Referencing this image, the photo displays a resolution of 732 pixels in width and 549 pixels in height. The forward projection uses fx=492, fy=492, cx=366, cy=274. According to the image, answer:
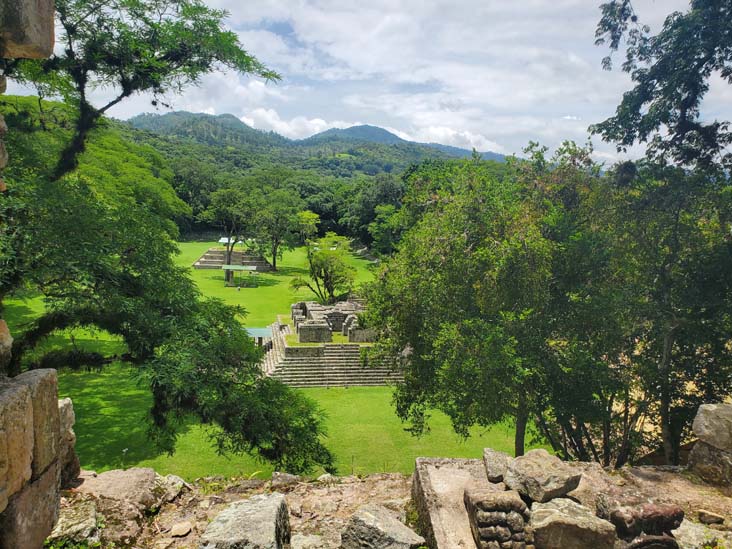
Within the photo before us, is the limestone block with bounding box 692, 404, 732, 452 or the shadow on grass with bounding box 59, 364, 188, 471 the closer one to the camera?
the limestone block with bounding box 692, 404, 732, 452

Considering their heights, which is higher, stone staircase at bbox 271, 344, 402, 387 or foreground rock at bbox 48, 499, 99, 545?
foreground rock at bbox 48, 499, 99, 545

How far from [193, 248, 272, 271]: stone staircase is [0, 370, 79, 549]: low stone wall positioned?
39.9 m

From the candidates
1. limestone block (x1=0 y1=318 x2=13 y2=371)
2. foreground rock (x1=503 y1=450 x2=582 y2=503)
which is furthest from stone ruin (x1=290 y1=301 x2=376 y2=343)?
limestone block (x1=0 y1=318 x2=13 y2=371)

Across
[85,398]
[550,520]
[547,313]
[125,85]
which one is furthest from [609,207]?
[85,398]

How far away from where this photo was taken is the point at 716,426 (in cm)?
577

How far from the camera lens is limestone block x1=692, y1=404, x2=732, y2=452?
18.6 feet

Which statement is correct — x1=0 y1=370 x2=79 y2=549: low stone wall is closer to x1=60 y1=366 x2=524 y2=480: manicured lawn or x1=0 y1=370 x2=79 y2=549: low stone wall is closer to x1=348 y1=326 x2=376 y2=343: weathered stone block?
x1=60 y1=366 x2=524 y2=480: manicured lawn

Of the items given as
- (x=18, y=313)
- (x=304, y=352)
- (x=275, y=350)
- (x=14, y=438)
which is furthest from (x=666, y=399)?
(x=18, y=313)

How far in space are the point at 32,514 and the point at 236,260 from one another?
41052mm

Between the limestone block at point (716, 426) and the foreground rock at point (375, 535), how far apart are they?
3.99m

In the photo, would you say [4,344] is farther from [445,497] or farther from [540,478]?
[540,478]

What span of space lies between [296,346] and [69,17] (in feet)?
44.0

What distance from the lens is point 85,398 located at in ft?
47.9

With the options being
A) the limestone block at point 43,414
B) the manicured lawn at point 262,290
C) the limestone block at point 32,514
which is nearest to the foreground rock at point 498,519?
the limestone block at point 32,514
